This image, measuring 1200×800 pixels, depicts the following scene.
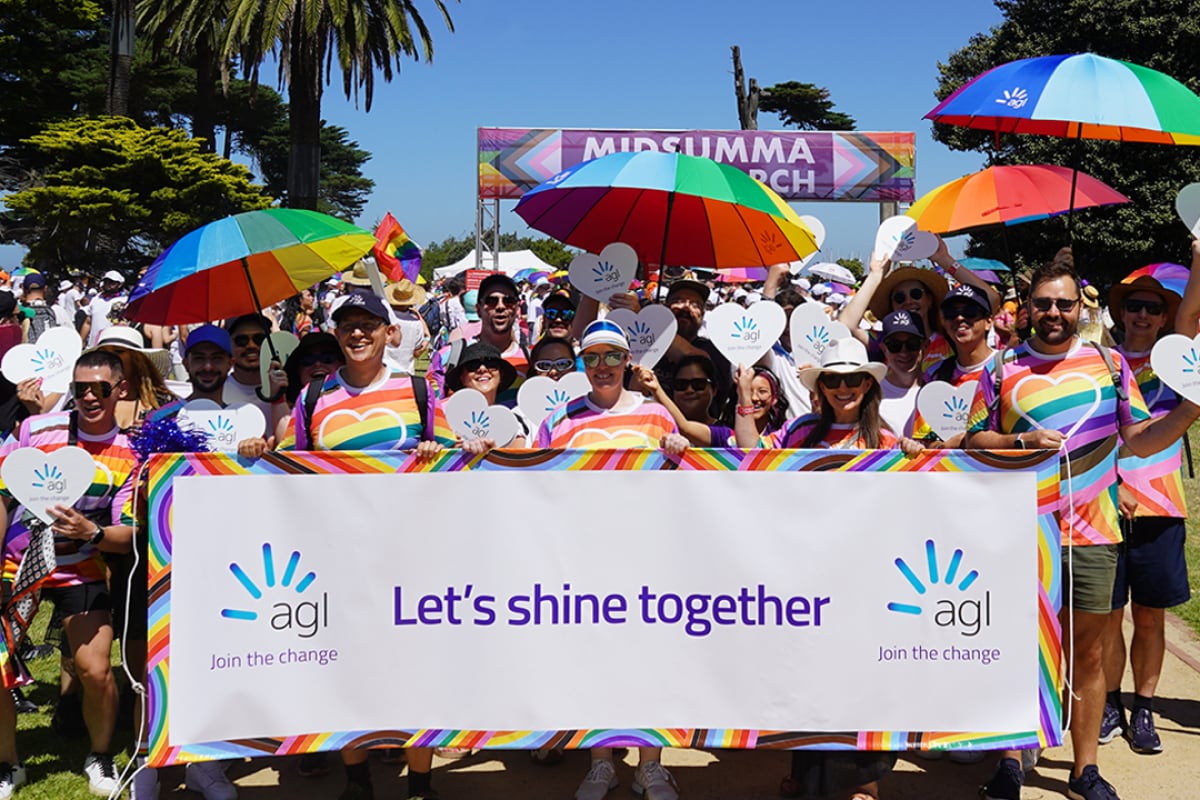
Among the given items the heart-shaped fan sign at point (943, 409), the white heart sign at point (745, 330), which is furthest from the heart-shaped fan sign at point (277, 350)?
the heart-shaped fan sign at point (943, 409)

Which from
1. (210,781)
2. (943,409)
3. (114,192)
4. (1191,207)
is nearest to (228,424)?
(210,781)

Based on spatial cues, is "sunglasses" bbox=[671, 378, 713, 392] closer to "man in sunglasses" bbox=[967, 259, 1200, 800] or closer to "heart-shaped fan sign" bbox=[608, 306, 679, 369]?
"heart-shaped fan sign" bbox=[608, 306, 679, 369]

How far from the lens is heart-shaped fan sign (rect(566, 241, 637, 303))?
5.66 meters

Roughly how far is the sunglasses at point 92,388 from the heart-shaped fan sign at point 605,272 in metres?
2.36

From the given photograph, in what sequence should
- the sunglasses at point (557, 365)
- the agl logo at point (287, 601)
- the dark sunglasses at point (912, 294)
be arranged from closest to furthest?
the agl logo at point (287, 601) < the sunglasses at point (557, 365) < the dark sunglasses at point (912, 294)

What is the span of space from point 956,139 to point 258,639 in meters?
25.0

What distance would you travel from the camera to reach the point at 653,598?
391cm

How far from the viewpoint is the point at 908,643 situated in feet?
12.8

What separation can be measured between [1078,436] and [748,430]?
1.32 metres

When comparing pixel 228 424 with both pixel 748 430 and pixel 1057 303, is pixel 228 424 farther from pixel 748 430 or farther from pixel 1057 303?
pixel 1057 303

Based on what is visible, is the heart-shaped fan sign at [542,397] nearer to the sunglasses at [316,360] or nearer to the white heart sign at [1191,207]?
the sunglasses at [316,360]

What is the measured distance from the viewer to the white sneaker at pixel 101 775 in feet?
14.3

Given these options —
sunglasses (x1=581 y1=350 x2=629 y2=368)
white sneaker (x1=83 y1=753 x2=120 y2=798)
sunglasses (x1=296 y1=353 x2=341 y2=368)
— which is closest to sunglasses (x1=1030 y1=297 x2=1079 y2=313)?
sunglasses (x1=581 y1=350 x2=629 y2=368)

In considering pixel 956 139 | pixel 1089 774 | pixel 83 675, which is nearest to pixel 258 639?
pixel 83 675
